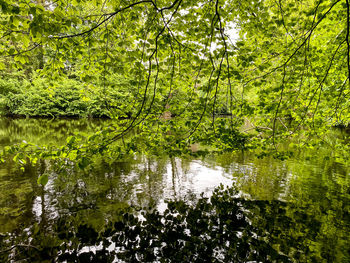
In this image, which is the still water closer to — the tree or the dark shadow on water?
the dark shadow on water

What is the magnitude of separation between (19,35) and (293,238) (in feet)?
20.5

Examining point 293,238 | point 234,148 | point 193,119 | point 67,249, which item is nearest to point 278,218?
point 293,238

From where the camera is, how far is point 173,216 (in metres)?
4.92

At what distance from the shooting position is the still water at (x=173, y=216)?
368 centimetres

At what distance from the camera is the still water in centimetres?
368

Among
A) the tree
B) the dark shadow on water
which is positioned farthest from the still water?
the tree

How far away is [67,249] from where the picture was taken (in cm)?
368

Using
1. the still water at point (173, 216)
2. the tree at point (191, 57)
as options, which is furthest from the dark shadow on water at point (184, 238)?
the tree at point (191, 57)

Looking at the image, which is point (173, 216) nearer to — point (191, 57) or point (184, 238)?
point (184, 238)

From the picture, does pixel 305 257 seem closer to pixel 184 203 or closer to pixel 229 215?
pixel 229 215

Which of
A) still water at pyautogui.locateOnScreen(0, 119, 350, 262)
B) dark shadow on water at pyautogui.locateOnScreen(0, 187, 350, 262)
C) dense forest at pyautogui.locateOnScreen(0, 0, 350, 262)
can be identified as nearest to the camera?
dense forest at pyautogui.locateOnScreen(0, 0, 350, 262)

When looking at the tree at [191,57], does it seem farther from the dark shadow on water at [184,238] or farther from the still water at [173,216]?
the dark shadow on water at [184,238]

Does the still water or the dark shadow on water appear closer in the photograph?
the dark shadow on water

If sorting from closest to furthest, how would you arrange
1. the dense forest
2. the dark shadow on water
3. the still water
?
the dense forest
the dark shadow on water
the still water
